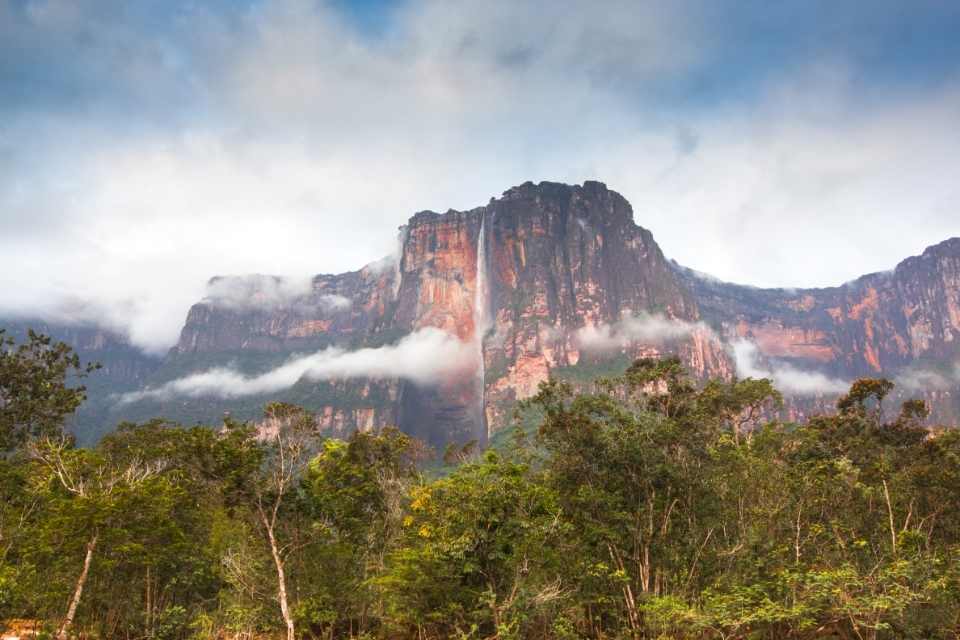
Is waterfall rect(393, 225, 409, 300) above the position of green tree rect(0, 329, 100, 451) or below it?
above

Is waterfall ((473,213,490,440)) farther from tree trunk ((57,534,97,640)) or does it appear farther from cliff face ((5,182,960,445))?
tree trunk ((57,534,97,640))

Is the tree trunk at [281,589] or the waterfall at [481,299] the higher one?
the waterfall at [481,299]

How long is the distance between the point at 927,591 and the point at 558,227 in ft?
501

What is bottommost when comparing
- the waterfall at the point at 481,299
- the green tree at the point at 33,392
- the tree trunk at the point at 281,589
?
the tree trunk at the point at 281,589

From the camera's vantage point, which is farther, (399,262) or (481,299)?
(399,262)

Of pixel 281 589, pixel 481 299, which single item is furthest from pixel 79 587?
pixel 481 299

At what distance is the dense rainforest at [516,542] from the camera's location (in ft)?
55.7

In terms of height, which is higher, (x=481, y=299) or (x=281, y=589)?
(x=481, y=299)

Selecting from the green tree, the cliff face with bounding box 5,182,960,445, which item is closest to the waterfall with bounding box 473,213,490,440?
the cliff face with bounding box 5,182,960,445

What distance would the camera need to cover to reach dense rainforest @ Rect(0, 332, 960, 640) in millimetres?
16969

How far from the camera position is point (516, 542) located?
674 inches

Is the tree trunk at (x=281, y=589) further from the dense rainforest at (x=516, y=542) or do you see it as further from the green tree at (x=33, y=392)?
the green tree at (x=33, y=392)

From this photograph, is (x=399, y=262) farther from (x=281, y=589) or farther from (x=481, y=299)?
(x=281, y=589)

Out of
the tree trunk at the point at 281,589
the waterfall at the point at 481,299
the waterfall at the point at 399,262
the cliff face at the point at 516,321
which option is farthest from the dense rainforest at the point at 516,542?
the waterfall at the point at 399,262
